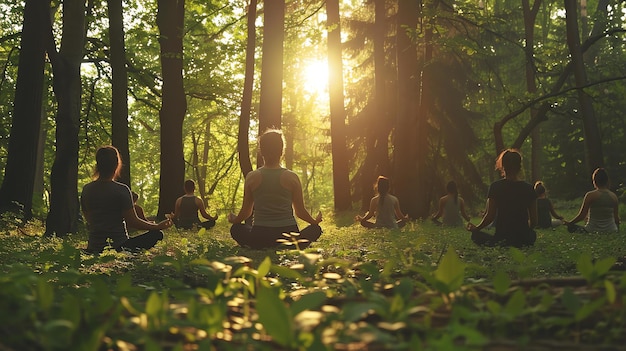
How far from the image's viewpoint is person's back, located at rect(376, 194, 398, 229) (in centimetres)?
1562

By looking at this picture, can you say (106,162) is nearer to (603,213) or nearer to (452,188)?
(603,213)

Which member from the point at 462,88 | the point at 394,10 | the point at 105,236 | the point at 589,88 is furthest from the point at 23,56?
the point at 462,88

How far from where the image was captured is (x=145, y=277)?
599 centimetres

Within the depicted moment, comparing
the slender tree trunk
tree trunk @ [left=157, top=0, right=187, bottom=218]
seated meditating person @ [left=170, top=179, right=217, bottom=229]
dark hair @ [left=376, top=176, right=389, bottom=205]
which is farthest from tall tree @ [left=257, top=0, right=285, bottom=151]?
the slender tree trunk

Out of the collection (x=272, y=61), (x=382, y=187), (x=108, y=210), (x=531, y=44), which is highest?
(x=531, y=44)

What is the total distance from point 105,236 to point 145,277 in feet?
8.76

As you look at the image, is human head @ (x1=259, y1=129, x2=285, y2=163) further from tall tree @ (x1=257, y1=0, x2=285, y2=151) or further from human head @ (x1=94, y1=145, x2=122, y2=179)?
tall tree @ (x1=257, y1=0, x2=285, y2=151)

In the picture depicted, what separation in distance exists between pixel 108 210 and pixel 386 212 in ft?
27.8

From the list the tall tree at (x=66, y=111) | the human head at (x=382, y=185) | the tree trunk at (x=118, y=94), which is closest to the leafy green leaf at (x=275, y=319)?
the tall tree at (x=66, y=111)

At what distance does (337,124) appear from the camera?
26.0 metres

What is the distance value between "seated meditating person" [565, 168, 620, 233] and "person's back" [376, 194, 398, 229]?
4180 millimetres

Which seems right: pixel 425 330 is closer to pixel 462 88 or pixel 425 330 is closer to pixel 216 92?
pixel 216 92

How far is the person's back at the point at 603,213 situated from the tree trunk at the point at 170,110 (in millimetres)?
10278

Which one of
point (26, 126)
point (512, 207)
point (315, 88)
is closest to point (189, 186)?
point (26, 126)
